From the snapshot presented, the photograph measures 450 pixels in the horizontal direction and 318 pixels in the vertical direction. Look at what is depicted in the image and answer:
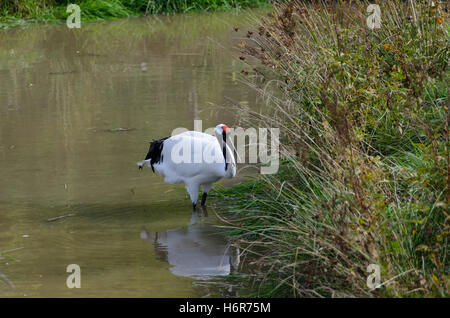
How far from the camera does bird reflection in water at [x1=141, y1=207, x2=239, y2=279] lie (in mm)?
5656

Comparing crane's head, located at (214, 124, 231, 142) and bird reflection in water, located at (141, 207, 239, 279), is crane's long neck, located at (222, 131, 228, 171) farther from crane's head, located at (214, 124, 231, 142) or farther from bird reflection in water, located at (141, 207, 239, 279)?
bird reflection in water, located at (141, 207, 239, 279)

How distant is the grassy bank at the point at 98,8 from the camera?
58.6ft

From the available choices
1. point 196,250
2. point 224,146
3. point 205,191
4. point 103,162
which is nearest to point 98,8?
point 103,162

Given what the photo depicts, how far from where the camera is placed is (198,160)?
6852 mm

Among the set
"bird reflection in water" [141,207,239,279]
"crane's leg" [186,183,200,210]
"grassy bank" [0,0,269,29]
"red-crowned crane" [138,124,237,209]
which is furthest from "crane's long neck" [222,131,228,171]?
"grassy bank" [0,0,269,29]

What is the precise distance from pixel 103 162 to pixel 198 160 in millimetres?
1677

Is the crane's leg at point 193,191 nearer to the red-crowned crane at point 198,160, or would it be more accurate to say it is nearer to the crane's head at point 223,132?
the red-crowned crane at point 198,160

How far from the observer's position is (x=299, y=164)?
556 centimetres

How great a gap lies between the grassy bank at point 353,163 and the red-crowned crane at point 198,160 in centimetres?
26

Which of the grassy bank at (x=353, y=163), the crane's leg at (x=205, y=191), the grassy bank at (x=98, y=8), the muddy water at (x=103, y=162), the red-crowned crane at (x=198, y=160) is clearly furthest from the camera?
the grassy bank at (x=98, y=8)

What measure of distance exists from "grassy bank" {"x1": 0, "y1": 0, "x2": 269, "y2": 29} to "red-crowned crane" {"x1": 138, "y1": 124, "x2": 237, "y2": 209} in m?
11.2

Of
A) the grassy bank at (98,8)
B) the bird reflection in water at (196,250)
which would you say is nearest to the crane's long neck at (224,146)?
the bird reflection in water at (196,250)

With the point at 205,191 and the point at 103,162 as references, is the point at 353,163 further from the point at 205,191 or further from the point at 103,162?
the point at 103,162
